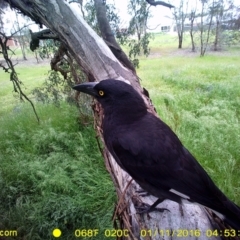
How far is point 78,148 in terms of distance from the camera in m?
2.07

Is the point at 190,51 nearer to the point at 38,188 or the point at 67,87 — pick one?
Result: the point at 67,87

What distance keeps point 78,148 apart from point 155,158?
4.56 feet

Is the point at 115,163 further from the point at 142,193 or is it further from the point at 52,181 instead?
the point at 52,181

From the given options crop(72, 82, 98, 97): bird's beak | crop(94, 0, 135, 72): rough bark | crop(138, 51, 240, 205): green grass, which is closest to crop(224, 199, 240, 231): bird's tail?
crop(72, 82, 98, 97): bird's beak

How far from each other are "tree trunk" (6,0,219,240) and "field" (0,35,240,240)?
0.72m

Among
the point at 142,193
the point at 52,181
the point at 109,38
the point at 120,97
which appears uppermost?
the point at 109,38

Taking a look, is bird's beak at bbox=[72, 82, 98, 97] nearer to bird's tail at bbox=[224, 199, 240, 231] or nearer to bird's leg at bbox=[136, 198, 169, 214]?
bird's leg at bbox=[136, 198, 169, 214]

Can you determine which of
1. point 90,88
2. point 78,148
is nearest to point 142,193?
point 90,88

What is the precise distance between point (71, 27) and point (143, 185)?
0.92m

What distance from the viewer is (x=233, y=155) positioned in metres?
1.79

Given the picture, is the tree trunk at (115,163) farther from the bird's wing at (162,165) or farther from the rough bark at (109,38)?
the rough bark at (109,38)

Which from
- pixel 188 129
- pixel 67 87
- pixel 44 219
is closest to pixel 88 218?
pixel 44 219

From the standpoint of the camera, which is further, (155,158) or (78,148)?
(78,148)

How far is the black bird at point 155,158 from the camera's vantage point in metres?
0.74
